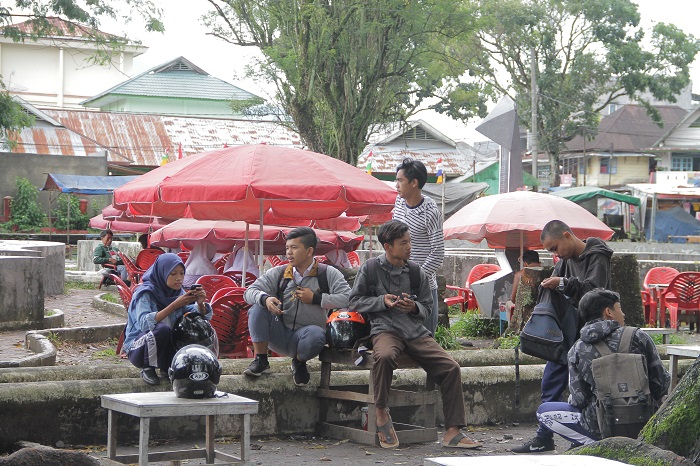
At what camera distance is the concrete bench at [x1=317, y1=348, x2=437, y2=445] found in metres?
7.28

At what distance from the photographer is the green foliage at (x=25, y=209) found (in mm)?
35688

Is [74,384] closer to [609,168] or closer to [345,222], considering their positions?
[345,222]

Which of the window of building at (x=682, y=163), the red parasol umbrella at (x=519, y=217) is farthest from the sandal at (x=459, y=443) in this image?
the window of building at (x=682, y=163)

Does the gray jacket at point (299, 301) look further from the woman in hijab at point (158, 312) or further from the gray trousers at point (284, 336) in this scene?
the woman in hijab at point (158, 312)

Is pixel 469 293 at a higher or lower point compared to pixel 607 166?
lower

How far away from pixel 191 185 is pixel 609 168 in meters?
51.3

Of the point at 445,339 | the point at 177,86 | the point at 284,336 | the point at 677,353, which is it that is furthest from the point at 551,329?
the point at 177,86

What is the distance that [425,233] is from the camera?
8055 mm

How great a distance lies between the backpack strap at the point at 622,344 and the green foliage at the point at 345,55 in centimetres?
2127

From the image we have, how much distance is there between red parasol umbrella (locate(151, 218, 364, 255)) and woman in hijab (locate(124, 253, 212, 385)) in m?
7.21

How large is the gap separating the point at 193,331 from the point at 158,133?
3800cm

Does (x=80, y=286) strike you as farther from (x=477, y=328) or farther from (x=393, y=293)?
(x=393, y=293)

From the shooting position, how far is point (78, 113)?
149 feet

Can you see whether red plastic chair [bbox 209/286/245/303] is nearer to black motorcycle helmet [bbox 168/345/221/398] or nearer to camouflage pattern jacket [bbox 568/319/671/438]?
black motorcycle helmet [bbox 168/345/221/398]
